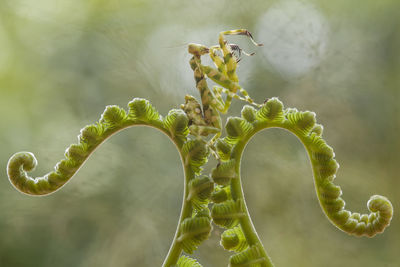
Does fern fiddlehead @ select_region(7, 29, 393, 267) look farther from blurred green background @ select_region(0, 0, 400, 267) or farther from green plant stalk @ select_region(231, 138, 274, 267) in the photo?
blurred green background @ select_region(0, 0, 400, 267)

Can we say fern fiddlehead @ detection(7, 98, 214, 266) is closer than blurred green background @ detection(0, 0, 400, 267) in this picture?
Yes

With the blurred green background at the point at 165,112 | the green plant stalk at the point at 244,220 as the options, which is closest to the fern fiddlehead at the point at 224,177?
the green plant stalk at the point at 244,220

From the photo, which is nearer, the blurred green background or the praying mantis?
the praying mantis

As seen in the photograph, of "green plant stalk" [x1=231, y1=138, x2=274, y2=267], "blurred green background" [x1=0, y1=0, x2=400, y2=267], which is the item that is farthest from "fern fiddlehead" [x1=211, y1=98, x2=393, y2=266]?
"blurred green background" [x1=0, y1=0, x2=400, y2=267]

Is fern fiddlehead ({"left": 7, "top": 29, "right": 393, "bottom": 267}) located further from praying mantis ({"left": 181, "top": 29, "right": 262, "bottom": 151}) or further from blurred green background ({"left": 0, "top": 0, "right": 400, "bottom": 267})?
blurred green background ({"left": 0, "top": 0, "right": 400, "bottom": 267})

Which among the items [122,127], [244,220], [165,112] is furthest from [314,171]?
[165,112]

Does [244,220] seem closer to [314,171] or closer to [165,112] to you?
[314,171]

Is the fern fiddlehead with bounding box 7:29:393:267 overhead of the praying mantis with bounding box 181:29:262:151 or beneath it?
beneath

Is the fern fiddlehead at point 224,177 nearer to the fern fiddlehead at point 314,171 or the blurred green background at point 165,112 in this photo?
the fern fiddlehead at point 314,171

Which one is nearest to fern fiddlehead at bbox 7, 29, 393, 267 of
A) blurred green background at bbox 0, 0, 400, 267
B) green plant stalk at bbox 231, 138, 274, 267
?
green plant stalk at bbox 231, 138, 274, 267
